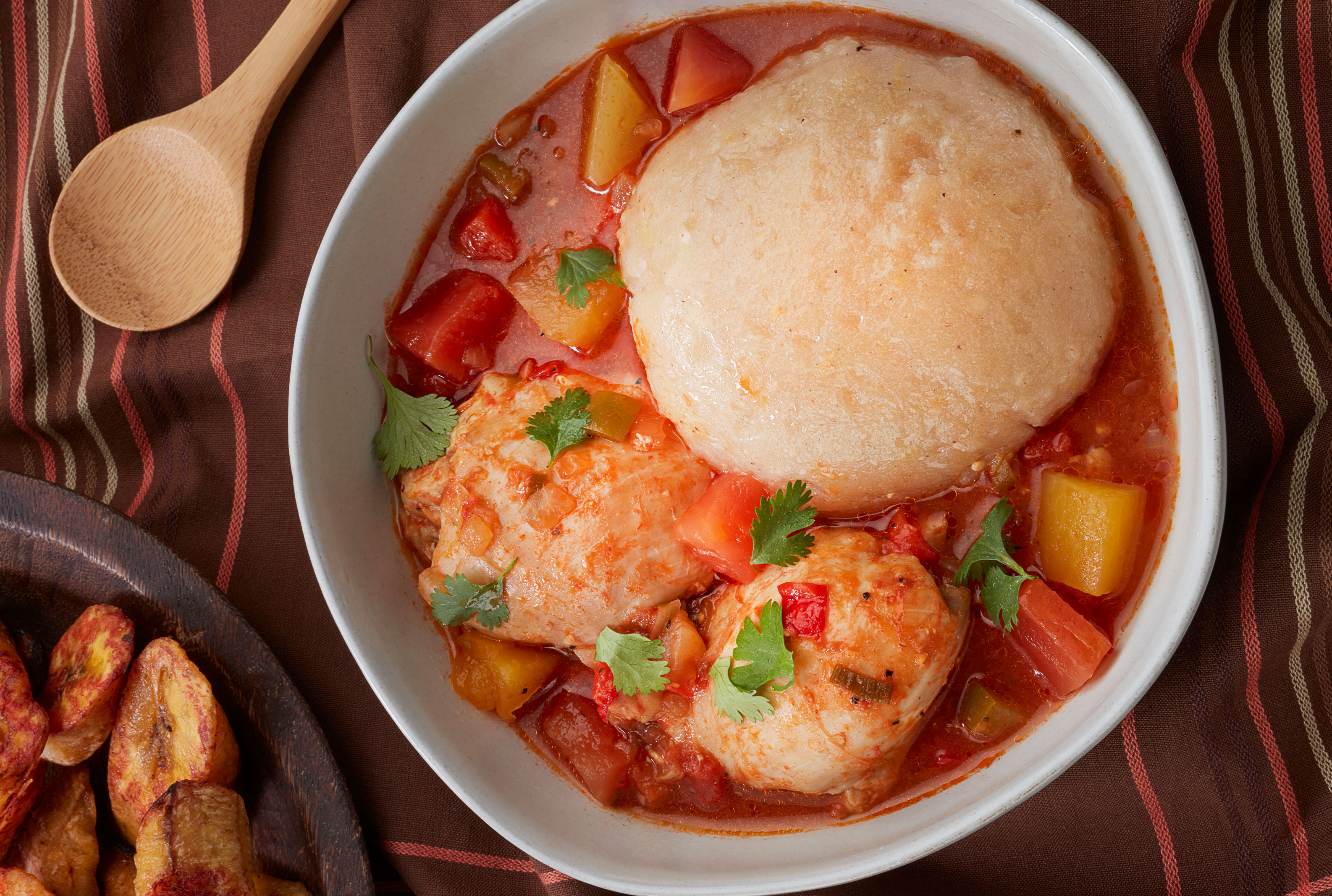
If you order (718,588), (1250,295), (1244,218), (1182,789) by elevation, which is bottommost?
(1182,789)

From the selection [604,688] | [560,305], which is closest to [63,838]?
[604,688]

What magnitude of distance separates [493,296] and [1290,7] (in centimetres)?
286

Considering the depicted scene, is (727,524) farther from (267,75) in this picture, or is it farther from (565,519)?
(267,75)

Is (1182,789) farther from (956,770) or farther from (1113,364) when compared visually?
(1113,364)

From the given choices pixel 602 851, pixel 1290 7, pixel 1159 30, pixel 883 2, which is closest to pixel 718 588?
pixel 602 851

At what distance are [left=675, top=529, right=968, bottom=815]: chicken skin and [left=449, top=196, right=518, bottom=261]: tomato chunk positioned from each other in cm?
140

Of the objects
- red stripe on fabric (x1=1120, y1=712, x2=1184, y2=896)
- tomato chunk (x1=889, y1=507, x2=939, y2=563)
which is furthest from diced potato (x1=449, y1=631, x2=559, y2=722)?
red stripe on fabric (x1=1120, y1=712, x2=1184, y2=896)

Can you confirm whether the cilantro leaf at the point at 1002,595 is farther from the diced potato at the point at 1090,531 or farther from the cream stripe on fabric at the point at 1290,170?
the cream stripe on fabric at the point at 1290,170

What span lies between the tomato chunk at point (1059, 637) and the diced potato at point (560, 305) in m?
1.58

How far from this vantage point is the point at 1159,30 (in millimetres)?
3133

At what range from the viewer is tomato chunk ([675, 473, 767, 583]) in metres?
2.93

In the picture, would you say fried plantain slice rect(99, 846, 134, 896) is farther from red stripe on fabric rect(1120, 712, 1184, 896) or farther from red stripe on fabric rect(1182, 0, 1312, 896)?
red stripe on fabric rect(1182, 0, 1312, 896)

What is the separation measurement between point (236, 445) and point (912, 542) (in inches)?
102

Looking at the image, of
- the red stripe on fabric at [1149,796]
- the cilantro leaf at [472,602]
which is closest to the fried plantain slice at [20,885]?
the cilantro leaf at [472,602]
